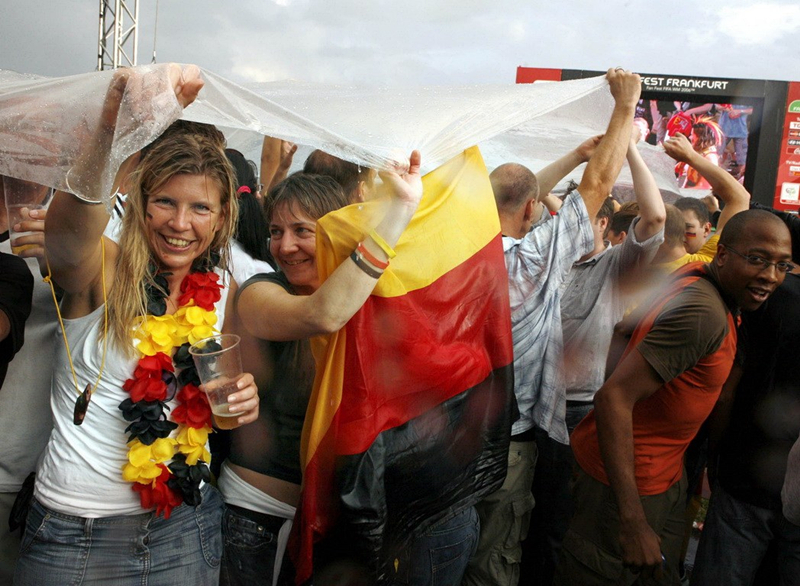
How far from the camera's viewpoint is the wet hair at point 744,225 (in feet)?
7.30

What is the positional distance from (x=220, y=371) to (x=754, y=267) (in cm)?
174

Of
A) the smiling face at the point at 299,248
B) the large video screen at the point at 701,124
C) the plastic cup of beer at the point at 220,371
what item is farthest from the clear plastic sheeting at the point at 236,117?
the large video screen at the point at 701,124

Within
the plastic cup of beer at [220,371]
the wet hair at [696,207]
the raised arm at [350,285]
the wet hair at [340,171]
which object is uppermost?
the wet hair at [696,207]

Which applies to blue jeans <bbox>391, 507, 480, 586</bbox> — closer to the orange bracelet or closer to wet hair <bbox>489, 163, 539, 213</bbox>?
the orange bracelet

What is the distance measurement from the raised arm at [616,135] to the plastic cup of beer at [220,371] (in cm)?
123

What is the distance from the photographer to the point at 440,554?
179 centimetres

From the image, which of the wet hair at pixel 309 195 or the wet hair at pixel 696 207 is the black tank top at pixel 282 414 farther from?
the wet hair at pixel 696 207

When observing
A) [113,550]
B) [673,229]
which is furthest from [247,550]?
[673,229]

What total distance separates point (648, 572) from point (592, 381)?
109 cm

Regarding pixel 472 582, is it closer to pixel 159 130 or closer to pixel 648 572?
pixel 648 572

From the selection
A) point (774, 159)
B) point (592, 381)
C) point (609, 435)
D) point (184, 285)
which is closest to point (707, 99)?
point (774, 159)

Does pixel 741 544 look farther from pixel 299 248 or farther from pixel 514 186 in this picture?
pixel 299 248

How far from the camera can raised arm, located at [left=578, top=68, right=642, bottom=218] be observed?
2037 mm

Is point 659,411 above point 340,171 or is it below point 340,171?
below
